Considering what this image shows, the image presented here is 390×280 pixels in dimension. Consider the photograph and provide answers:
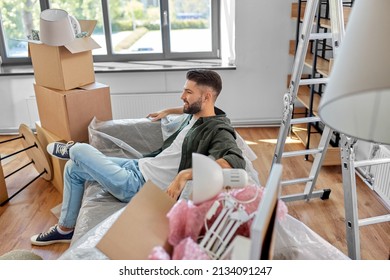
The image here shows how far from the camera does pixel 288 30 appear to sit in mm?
3779

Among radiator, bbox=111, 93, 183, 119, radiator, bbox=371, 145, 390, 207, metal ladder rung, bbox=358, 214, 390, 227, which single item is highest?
radiator, bbox=111, 93, 183, 119

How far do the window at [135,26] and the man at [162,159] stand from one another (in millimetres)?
2030

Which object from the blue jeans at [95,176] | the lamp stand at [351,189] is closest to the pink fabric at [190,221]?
the lamp stand at [351,189]

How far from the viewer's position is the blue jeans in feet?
6.45

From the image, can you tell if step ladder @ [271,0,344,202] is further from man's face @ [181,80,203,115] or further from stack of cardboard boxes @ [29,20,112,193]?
stack of cardboard boxes @ [29,20,112,193]

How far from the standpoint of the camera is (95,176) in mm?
1976

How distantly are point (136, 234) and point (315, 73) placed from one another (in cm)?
257

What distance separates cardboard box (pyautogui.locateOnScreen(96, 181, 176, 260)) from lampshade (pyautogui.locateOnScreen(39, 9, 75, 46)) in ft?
5.82

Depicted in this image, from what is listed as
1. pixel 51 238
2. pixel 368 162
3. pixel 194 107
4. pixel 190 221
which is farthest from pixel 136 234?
pixel 51 238

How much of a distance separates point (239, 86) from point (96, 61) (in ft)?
4.88

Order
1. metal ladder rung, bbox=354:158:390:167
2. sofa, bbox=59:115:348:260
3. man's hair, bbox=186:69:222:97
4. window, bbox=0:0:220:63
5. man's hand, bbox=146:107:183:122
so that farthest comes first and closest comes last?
window, bbox=0:0:220:63 < man's hand, bbox=146:107:183:122 < man's hair, bbox=186:69:222:97 < metal ladder rung, bbox=354:158:390:167 < sofa, bbox=59:115:348:260

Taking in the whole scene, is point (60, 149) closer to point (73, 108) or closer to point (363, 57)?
point (73, 108)

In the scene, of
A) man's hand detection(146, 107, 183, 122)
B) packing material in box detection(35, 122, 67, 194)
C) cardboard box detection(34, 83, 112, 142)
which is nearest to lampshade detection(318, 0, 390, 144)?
man's hand detection(146, 107, 183, 122)
